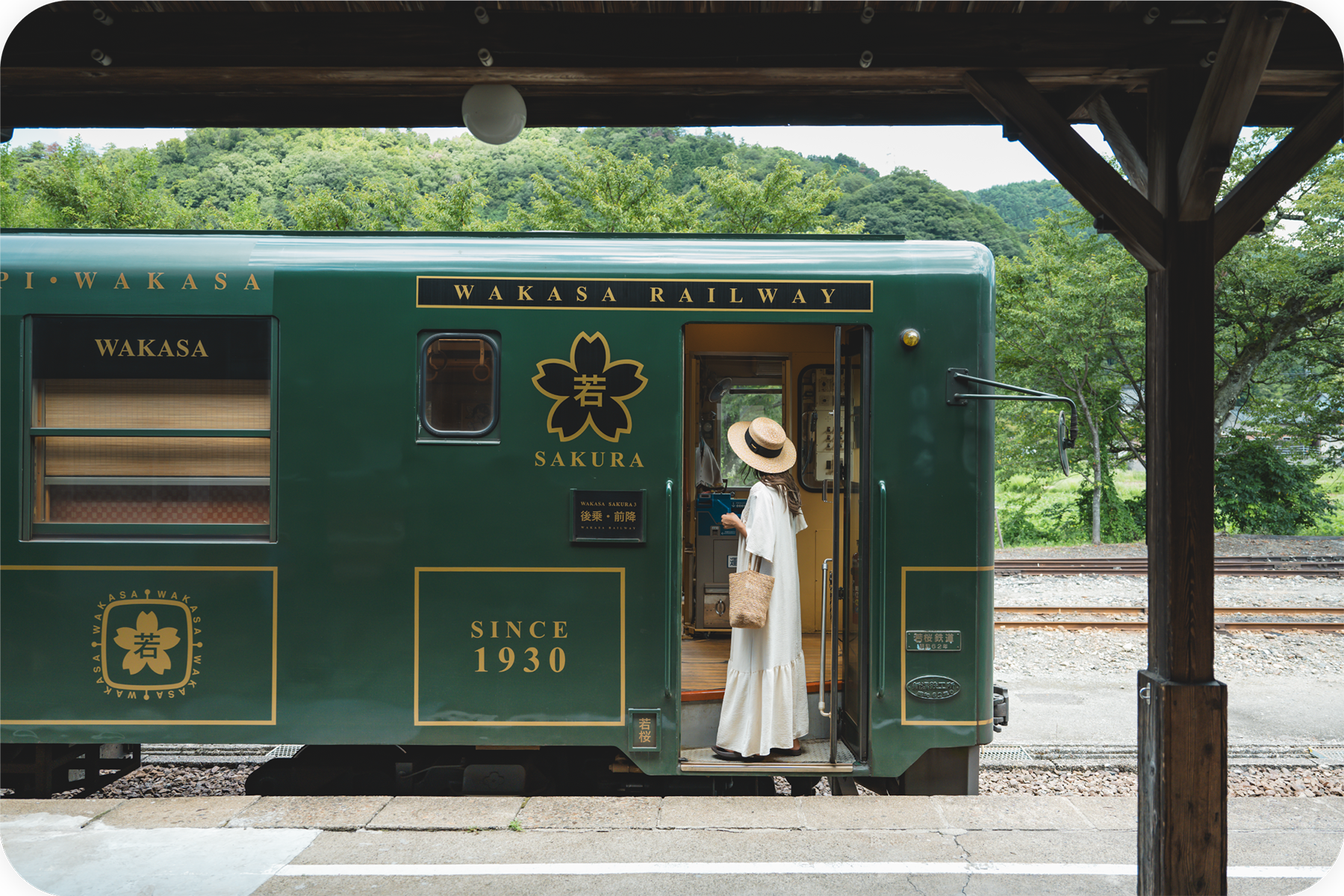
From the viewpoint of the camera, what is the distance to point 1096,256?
58.1ft

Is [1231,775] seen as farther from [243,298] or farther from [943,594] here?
[243,298]

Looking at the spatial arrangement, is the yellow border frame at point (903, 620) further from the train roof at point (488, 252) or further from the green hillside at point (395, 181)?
the green hillside at point (395, 181)

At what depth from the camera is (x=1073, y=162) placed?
3084mm

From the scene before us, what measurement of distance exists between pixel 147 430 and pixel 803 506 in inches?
144

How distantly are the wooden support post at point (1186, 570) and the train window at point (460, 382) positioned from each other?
9.30 feet

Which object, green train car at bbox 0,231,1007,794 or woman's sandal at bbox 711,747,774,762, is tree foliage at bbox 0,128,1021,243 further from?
woman's sandal at bbox 711,747,774,762

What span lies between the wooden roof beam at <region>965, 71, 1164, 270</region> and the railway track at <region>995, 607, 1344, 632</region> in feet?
22.7

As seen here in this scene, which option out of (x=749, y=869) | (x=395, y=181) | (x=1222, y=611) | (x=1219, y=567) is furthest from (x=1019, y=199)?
(x=749, y=869)

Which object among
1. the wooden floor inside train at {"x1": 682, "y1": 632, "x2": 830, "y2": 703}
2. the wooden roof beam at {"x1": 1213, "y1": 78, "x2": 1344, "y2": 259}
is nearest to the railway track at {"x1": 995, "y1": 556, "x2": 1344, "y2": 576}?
the wooden floor inside train at {"x1": 682, "y1": 632, "x2": 830, "y2": 703}

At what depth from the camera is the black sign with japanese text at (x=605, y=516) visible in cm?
409

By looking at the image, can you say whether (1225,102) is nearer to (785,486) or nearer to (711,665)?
(785,486)

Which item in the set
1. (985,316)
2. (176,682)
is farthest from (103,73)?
(985,316)

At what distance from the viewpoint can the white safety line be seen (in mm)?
3447

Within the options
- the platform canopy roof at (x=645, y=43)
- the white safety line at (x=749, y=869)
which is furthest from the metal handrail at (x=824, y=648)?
the platform canopy roof at (x=645, y=43)
